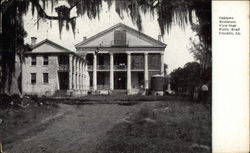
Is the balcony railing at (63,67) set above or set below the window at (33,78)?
above

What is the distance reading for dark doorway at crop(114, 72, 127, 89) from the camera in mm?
2816

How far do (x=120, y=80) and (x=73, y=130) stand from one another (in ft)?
2.19

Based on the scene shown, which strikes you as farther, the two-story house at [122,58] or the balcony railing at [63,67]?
the balcony railing at [63,67]

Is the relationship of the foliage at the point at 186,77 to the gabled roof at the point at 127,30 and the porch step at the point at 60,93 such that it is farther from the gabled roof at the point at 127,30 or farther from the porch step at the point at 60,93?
the porch step at the point at 60,93

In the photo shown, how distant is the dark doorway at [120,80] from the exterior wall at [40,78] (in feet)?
1.94

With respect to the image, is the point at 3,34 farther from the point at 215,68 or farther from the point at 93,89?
the point at 215,68

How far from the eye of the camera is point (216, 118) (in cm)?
274

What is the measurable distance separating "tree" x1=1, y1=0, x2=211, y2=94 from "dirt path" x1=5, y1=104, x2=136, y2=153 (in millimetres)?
579

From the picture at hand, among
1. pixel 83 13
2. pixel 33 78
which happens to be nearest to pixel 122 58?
pixel 83 13

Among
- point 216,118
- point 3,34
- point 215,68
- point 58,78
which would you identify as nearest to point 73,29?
point 58,78

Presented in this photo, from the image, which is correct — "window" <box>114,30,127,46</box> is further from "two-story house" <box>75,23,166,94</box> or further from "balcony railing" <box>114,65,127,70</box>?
"balcony railing" <box>114,65,127,70</box>

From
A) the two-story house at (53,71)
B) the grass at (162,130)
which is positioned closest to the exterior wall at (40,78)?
the two-story house at (53,71)

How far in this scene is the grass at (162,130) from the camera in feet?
8.84

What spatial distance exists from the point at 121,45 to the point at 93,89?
515 millimetres
